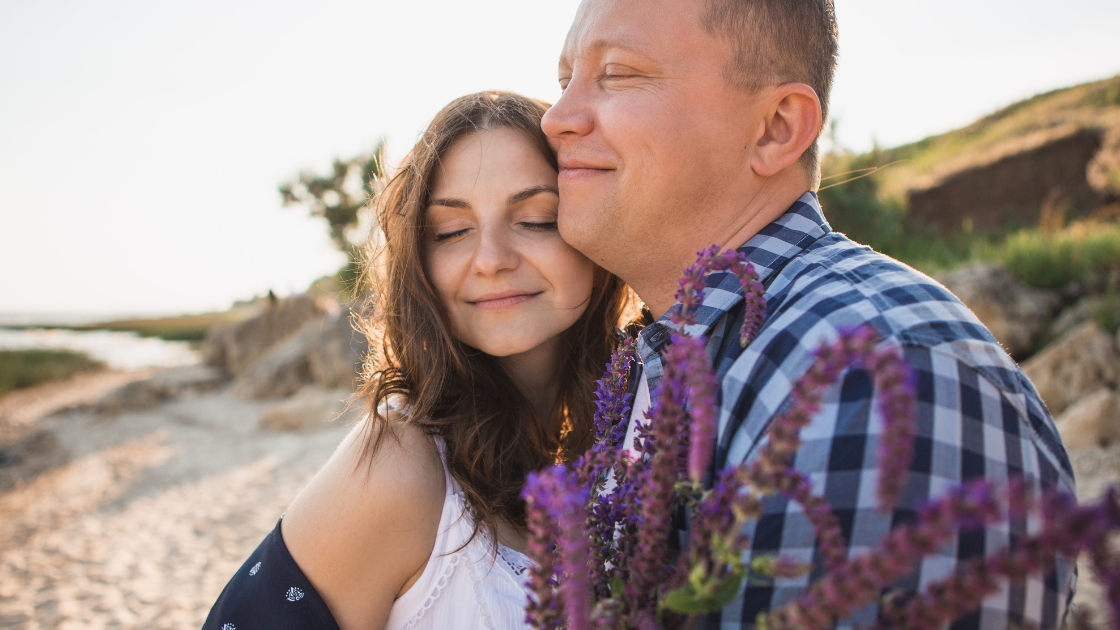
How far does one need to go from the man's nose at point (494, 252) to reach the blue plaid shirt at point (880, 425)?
44.1 inches

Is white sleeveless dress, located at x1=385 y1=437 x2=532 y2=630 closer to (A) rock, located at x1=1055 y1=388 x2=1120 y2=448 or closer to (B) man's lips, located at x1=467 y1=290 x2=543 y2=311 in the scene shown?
(B) man's lips, located at x1=467 y1=290 x2=543 y2=311

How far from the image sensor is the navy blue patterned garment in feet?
6.15

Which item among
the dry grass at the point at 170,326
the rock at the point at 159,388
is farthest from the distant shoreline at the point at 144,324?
the rock at the point at 159,388

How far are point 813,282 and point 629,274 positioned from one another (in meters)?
1.01

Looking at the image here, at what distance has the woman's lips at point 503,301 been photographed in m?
2.52

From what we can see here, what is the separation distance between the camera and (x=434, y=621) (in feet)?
6.71

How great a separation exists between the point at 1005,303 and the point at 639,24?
8.85m

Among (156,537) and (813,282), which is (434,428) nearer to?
(813,282)

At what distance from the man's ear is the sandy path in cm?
734

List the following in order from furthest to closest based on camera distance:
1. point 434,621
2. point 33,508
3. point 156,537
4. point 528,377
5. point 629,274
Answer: point 33,508 < point 156,537 < point 528,377 < point 629,274 < point 434,621

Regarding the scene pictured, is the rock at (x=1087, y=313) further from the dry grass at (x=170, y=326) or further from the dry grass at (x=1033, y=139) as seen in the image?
the dry grass at (x=170, y=326)

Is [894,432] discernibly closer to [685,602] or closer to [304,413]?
[685,602]

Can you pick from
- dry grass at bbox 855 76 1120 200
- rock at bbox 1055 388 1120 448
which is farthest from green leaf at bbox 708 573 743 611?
dry grass at bbox 855 76 1120 200

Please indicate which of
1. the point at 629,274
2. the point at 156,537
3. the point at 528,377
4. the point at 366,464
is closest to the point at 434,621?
the point at 366,464
